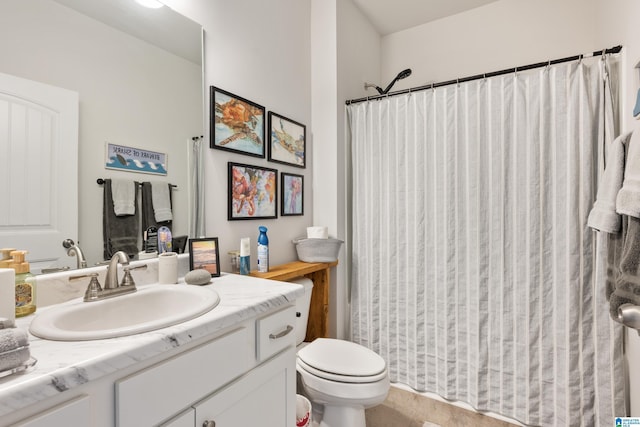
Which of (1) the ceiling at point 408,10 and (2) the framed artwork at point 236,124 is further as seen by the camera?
(1) the ceiling at point 408,10

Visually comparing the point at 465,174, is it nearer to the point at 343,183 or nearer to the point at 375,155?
the point at 375,155

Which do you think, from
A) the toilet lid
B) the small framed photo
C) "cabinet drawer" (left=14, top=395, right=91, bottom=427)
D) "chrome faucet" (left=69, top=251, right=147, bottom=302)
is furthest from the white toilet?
"cabinet drawer" (left=14, top=395, right=91, bottom=427)

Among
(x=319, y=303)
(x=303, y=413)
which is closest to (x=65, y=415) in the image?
(x=303, y=413)

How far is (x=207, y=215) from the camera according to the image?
4.58ft

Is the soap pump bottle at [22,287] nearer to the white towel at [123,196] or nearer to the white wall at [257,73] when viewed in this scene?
the white towel at [123,196]

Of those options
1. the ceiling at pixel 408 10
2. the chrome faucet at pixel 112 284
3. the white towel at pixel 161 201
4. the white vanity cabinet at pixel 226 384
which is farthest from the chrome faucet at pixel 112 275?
the ceiling at pixel 408 10

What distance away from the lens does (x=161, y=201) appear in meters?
1.22

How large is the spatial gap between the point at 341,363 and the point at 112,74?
1.53 metres

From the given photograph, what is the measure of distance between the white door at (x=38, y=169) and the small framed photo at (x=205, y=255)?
0.40 m

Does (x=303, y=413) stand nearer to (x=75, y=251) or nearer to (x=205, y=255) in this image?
(x=205, y=255)

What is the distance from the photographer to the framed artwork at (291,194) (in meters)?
1.87

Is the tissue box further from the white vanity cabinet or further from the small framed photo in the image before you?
the white vanity cabinet

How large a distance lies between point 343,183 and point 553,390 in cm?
166

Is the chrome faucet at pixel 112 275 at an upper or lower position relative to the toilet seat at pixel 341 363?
upper
